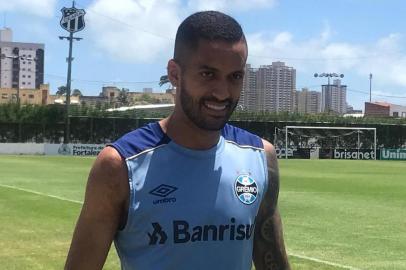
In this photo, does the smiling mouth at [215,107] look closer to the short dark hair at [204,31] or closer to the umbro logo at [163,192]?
the short dark hair at [204,31]

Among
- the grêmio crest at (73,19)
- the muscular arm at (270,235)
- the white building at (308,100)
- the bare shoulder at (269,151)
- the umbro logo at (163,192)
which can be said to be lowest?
the muscular arm at (270,235)

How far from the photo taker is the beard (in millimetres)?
2514

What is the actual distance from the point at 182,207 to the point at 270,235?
1.94 feet

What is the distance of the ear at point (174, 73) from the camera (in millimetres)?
2572

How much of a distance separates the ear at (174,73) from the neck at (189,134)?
0.42 ft

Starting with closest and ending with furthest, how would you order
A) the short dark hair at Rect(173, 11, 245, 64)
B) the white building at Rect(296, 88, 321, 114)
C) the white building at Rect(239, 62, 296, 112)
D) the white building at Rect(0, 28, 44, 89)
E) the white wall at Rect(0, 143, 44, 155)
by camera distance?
the short dark hair at Rect(173, 11, 245, 64) < the white wall at Rect(0, 143, 44, 155) < the white building at Rect(239, 62, 296, 112) < the white building at Rect(0, 28, 44, 89) < the white building at Rect(296, 88, 321, 114)

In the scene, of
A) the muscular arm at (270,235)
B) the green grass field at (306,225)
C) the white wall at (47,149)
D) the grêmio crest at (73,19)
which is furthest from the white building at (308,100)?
the muscular arm at (270,235)

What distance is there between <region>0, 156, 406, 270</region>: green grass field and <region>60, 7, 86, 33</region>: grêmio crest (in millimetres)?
52024

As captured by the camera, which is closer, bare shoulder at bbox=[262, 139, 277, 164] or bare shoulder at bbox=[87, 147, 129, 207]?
bare shoulder at bbox=[87, 147, 129, 207]

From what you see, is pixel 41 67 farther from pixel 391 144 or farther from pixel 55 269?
pixel 55 269

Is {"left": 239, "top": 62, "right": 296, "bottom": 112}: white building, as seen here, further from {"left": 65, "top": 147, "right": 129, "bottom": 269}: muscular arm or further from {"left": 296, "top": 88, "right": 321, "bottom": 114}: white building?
{"left": 65, "top": 147, "right": 129, "bottom": 269}: muscular arm

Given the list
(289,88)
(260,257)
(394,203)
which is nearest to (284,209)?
(394,203)

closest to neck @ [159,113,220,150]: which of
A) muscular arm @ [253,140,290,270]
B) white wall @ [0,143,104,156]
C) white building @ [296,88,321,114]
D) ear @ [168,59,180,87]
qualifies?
ear @ [168,59,180,87]

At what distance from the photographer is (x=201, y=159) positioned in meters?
Answer: 2.55
